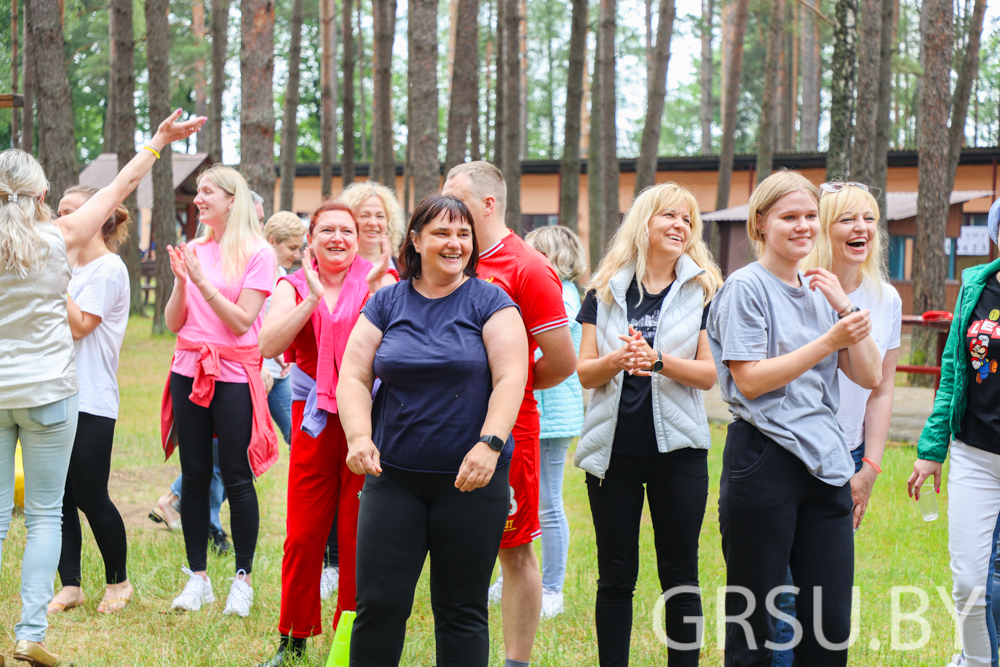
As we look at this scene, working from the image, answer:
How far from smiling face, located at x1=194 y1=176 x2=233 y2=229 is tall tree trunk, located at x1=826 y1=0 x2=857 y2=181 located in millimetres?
8888

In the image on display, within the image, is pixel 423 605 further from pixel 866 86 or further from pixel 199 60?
pixel 199 60

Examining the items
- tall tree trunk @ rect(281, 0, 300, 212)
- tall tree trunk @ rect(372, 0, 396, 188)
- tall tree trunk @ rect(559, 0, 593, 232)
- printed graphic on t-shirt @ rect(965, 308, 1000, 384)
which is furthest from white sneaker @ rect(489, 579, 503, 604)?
tall tree trunk @ rect(281, 0, 300, 212)

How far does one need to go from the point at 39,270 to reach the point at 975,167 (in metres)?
25.8

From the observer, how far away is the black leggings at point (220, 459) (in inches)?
173

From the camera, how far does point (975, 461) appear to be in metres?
3.20

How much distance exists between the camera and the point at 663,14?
17.1m

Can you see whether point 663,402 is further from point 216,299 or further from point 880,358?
point 216,299

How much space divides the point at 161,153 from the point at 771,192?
15.9m

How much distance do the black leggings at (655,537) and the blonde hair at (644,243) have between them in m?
0.71

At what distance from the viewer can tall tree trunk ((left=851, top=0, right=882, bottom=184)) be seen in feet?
36.2

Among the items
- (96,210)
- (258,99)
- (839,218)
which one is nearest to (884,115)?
(258,99)

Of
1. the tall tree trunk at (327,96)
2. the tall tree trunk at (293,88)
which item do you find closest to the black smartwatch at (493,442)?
the tall tree trunk at (293,88)

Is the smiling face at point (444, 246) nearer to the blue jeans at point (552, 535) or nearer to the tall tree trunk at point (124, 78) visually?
the blue jeans at point (552, 535)

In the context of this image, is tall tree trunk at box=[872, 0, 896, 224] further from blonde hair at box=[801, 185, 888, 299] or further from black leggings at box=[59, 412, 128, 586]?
black leggings at box=[59, 412, 128, 586]
